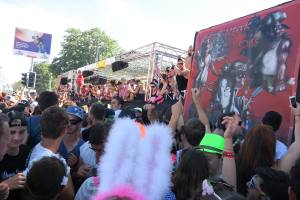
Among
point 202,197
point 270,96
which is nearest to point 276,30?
point 270,96

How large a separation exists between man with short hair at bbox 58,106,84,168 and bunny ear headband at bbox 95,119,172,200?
1.82 meters

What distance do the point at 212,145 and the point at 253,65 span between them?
1.89 meters

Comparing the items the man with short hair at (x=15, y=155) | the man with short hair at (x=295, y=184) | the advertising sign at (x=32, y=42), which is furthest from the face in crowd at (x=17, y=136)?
the advertising sign at (x=32, y=42)

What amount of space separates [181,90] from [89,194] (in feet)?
17.3

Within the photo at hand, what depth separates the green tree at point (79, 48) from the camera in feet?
171

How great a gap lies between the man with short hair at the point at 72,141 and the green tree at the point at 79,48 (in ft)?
158

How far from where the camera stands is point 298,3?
12.6 ft

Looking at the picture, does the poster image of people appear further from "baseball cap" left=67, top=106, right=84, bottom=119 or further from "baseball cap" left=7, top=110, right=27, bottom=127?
"baseball cap" left=7, top=110, right=27, bottom=127

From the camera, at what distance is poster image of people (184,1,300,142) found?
3.86m

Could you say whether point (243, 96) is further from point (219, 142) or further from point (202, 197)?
point (202, 197)

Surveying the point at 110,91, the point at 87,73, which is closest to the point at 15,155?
the point at 110,91

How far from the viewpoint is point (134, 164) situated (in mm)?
1326

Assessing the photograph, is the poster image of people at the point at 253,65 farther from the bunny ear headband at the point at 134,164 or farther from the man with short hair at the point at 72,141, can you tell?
the bunny ear headband at the point at 134,164

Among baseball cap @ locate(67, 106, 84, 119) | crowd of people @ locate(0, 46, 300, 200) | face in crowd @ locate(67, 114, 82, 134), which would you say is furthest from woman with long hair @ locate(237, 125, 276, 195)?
baseball cap @ locate(67, 106, 84, 119)
